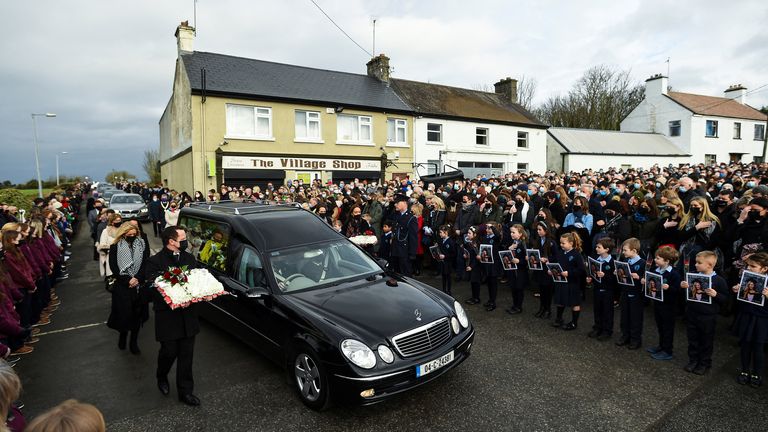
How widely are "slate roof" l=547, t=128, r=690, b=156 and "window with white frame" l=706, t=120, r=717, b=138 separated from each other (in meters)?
3.19

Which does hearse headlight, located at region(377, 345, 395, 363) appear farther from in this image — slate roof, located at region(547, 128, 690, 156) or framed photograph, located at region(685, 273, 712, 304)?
slate roof, located at region(547, 128, 690, 156)

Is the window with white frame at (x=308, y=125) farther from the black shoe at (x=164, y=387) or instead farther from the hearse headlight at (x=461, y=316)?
the hearse headlight at (x=461, y=316)

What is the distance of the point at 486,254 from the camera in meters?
7.34

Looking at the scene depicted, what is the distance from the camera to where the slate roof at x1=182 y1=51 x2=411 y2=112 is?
68.0ft

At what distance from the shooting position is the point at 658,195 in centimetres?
949

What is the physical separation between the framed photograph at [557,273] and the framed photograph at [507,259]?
27.6 inches

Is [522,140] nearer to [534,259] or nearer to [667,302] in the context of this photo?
[534,259]

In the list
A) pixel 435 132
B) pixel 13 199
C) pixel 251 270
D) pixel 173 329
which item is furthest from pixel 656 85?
pixel 13 199

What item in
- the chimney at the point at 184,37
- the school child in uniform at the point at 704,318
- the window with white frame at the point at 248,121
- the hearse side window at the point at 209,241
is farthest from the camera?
the chimney at the point at 184,37

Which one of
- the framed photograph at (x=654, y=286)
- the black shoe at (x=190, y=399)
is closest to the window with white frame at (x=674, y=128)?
the framed photograph at (x=654, y=286)

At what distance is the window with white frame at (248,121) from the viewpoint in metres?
20.6

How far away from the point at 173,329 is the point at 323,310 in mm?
1564

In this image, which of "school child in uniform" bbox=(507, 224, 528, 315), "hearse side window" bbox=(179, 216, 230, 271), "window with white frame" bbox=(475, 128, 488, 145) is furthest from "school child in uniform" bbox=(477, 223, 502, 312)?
"window with white frame" bbox=(475, 128, 488, 145)

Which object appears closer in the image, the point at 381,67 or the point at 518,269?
the point at 518,269
